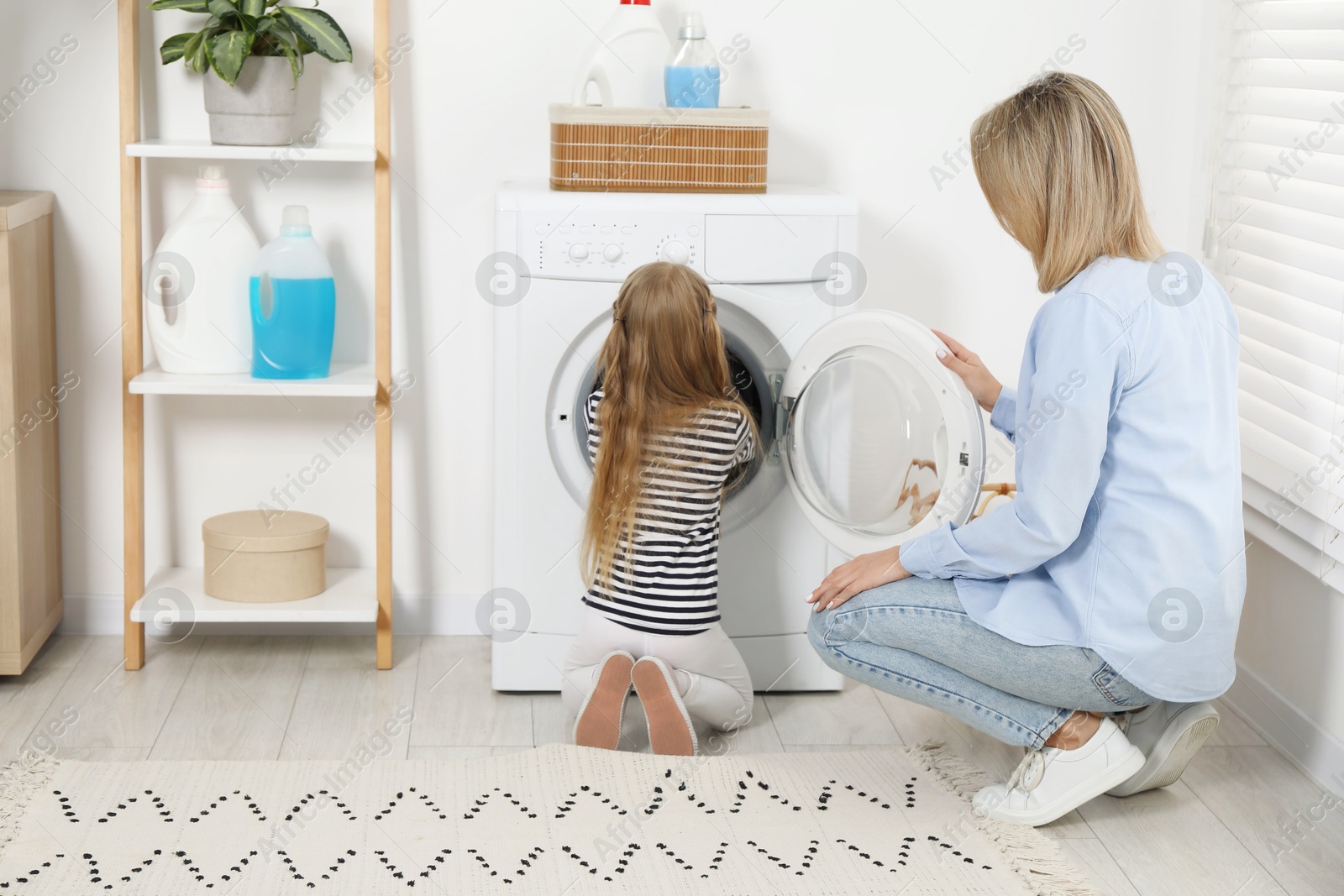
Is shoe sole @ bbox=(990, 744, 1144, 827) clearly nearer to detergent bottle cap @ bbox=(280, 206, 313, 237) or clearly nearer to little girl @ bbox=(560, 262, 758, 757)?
little girl @ bbox=(560, 262, 758, 757)

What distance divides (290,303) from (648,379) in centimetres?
72

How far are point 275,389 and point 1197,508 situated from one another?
153 centimetres

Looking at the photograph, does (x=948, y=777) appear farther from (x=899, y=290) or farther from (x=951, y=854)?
(x=899, y=290)

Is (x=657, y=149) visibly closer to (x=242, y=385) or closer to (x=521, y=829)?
(x=242, y=385)

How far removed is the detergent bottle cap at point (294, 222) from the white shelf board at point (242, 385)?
0.27 metres

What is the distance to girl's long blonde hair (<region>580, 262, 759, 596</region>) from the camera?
6.50 ft

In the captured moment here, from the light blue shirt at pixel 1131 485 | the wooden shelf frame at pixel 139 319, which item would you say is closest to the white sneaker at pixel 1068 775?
the light blue shirt at pixel 1131 485

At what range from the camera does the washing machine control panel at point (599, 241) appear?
6.97 ft

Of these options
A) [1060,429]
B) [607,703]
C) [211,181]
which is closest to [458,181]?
[211,181]

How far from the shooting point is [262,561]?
2.37m

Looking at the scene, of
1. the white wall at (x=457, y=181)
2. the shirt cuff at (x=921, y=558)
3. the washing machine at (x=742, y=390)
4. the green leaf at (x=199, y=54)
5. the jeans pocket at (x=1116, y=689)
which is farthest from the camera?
the white wall at (x=457, y=181)

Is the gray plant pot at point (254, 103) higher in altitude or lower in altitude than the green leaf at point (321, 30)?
lower

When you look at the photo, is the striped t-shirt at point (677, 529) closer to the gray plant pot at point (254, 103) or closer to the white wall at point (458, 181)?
the white wall at point (458, 181)

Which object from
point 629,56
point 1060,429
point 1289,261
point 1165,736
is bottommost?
point 1165,736
